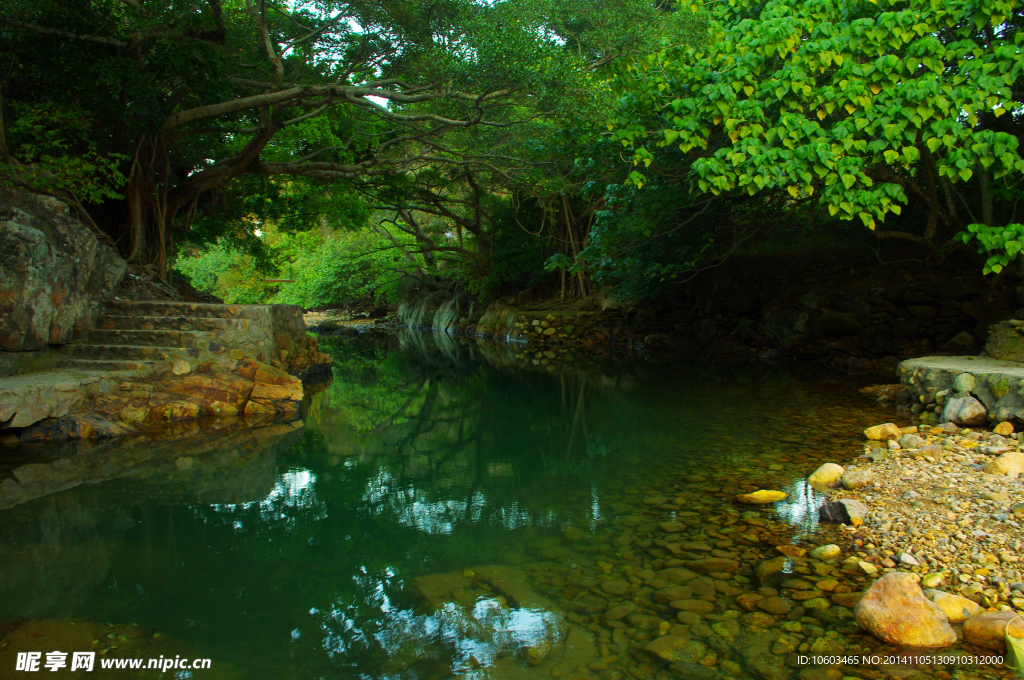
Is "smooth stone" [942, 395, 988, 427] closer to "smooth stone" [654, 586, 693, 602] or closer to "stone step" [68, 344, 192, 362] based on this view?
"smooth stone" [654, 586, 693, 602]

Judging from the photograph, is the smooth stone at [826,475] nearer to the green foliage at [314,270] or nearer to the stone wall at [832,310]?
the stone wall at [832,310]

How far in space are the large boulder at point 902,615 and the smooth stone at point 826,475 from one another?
186cm

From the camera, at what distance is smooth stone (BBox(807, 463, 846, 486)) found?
462 centimetres

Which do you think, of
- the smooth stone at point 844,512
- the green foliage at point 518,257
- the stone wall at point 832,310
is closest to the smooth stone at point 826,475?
the smooth stone at point 844,512

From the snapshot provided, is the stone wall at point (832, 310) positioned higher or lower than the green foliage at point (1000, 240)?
lower

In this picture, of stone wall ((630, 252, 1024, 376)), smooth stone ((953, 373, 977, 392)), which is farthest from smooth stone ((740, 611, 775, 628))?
stone wall ((630, 252, 1024, 376))

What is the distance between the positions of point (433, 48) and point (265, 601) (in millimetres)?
8063

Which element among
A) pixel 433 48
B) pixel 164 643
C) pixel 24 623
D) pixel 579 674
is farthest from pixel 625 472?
pixel 433 48

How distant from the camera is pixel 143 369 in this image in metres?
7.20

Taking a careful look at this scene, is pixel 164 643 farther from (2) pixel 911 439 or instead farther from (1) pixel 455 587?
(2) pixel 911 439

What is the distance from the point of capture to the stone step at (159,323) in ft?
25.9

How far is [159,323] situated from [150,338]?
0.26 metres

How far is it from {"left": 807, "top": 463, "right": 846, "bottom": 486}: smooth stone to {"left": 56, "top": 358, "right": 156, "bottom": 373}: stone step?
6.84 meters

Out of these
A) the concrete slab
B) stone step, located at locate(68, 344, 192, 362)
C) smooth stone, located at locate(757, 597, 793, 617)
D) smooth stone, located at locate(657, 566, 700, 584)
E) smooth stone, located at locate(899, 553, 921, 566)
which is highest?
stone step, located at locate(68, 344, 192, 362)
